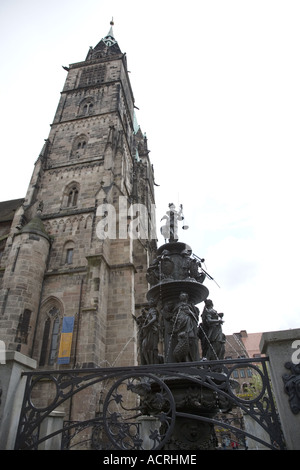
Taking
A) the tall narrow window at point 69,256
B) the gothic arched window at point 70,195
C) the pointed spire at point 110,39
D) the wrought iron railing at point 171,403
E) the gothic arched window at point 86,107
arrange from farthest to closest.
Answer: the pointed spire at point 110,39
the gothic arched window at point 86,107
the gothic arched window at point 70,195
the tall narrow window at point 69,256
the wrought iron railing at point 171,403

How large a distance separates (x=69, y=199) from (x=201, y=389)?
15926 millimetres

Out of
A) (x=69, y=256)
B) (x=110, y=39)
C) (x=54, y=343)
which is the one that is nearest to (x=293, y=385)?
(x=54, y=343)

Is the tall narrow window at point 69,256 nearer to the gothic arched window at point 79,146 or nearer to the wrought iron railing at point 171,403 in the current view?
the gothic arched window at point 79,146

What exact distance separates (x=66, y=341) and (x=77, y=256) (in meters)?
4.40

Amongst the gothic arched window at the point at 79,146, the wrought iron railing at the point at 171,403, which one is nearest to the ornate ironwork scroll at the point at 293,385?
the wrought iron railing at the point at 171,403

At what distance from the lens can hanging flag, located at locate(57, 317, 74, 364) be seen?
12.0 metres

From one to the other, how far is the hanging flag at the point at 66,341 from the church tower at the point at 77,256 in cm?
4

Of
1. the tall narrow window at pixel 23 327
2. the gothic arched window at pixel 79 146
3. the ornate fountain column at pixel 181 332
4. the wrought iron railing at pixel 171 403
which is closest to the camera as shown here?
the wrought iron railing at pixel 171 403

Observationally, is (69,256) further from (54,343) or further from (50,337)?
(54,343)

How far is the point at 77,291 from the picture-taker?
13898 mm

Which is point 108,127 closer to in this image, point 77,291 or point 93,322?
point 77,291

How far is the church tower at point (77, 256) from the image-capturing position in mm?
12445

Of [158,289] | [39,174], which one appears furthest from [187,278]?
Result: [39,174]

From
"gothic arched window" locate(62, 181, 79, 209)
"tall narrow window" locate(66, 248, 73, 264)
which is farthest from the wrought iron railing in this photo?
"gothic arched window" locate(62, 181, 79, 209)
